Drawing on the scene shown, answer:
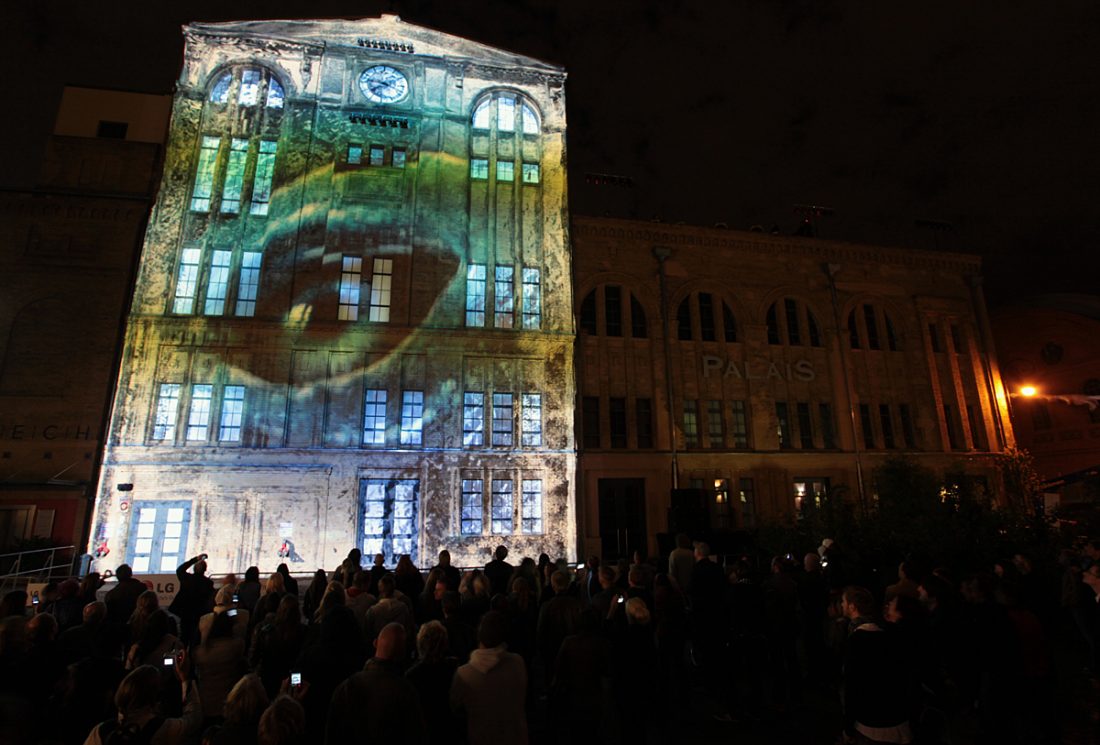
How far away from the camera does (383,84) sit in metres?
23.5

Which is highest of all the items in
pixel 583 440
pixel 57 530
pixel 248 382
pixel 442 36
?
pixel 442 36

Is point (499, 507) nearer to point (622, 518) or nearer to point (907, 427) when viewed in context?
point (622, 518)

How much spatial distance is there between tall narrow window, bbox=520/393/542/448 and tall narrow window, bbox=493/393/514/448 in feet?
1.46

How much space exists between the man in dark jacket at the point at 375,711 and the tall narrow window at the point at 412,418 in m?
16.6

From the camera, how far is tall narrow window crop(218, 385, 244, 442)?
63.8ft

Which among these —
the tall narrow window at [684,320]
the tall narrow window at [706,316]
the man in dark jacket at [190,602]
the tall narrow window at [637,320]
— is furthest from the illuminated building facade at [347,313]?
the man in dark jacket at [190,602]

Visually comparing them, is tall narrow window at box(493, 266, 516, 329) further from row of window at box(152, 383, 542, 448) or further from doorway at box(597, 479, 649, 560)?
doorway at box(597, 479, 649, 560)

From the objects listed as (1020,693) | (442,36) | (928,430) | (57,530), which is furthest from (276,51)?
(928,430)

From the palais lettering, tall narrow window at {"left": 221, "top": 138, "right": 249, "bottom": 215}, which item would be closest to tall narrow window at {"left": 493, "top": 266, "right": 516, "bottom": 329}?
the palais lettering

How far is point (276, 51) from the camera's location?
22.7 metres

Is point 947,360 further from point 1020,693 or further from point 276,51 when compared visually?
point 276,51

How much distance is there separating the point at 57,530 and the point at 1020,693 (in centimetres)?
2550

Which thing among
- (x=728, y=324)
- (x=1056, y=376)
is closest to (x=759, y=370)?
(x=728, y=324)

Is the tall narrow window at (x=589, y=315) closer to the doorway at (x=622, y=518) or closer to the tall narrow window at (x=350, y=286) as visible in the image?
the doorway at (x=622, y=518)
